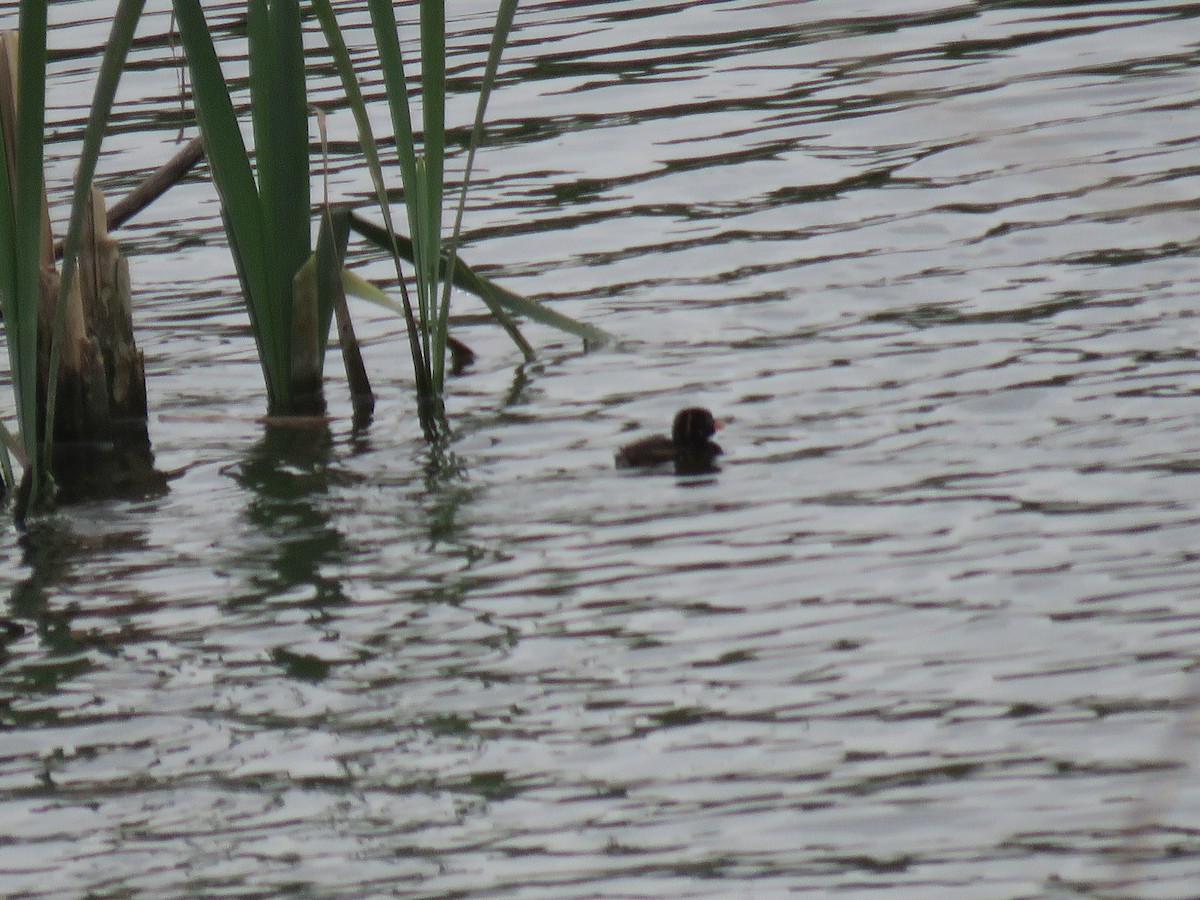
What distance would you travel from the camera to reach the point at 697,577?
604 centimetres

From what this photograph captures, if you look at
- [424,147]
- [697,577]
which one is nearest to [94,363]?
[424,147]

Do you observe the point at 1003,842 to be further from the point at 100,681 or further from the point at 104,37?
the point at 104,37

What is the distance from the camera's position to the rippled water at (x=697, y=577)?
14.2 feet

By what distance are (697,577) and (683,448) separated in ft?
3.58

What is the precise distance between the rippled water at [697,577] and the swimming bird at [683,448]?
78 millimetres

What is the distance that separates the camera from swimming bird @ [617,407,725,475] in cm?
701

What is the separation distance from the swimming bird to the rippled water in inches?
3.1

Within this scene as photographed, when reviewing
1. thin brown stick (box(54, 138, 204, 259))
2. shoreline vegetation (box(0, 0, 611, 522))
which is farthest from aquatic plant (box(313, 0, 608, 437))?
thin brown stick (box(54, 138, 204, 259))

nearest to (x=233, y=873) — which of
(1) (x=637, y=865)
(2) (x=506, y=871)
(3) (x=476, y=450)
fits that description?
(2) (x=506, y=871)

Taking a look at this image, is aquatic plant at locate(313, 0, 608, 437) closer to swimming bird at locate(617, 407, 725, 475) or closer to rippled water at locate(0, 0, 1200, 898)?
rippled water at locate(0, 0, 1200, 898)

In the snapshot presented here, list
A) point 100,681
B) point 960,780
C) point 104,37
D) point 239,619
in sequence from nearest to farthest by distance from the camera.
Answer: point 960,780 → point 100,681 → point 239,619 → point 104,37

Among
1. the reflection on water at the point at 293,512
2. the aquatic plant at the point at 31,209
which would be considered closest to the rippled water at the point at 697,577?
the reflection on water at the point at 293,512

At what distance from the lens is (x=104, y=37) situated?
16.7 m

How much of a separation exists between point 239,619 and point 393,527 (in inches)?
36.6
